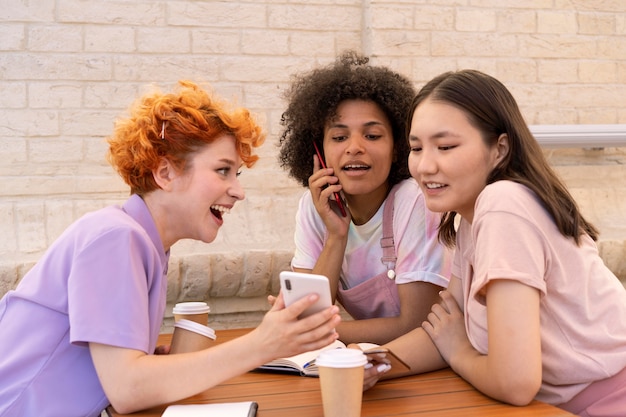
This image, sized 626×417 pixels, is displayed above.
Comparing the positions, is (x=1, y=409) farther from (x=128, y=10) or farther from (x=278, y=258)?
(x=128, y=10)

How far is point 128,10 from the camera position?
4.37 meters

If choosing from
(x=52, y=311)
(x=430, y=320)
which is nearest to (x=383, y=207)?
(x=430, y=320)

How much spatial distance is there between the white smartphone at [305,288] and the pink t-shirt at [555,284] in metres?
0.37

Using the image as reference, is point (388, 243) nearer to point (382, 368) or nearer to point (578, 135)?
point (382, 368)

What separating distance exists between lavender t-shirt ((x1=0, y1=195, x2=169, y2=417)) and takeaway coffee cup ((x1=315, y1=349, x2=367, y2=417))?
0.43 m

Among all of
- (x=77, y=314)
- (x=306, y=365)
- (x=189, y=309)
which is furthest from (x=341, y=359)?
(x=189, y=309)

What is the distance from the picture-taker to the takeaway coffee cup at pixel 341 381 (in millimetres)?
1573

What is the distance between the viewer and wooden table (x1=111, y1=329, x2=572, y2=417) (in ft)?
5.56

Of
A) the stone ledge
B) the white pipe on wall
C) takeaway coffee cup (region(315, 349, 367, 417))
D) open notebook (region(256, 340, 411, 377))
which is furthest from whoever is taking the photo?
the white pipe on wall

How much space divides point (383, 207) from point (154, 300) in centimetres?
107

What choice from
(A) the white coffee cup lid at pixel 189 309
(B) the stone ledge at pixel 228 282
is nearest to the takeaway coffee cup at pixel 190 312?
(A) the white coffee cup lid at pixel 189 309

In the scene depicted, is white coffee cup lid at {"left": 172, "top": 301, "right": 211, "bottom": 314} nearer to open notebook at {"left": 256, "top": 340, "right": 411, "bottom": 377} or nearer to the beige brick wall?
open notebook at {"left": 256, "top": 340, "right": 411, "bottom": 377}

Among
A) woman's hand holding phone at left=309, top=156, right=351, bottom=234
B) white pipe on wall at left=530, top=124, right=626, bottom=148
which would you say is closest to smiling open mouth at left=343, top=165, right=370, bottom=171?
woman's hand holding phone at left=309, top=156, right=351, bottom=234

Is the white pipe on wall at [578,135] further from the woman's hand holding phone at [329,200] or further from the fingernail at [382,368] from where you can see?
the fingernail at [382,368]
